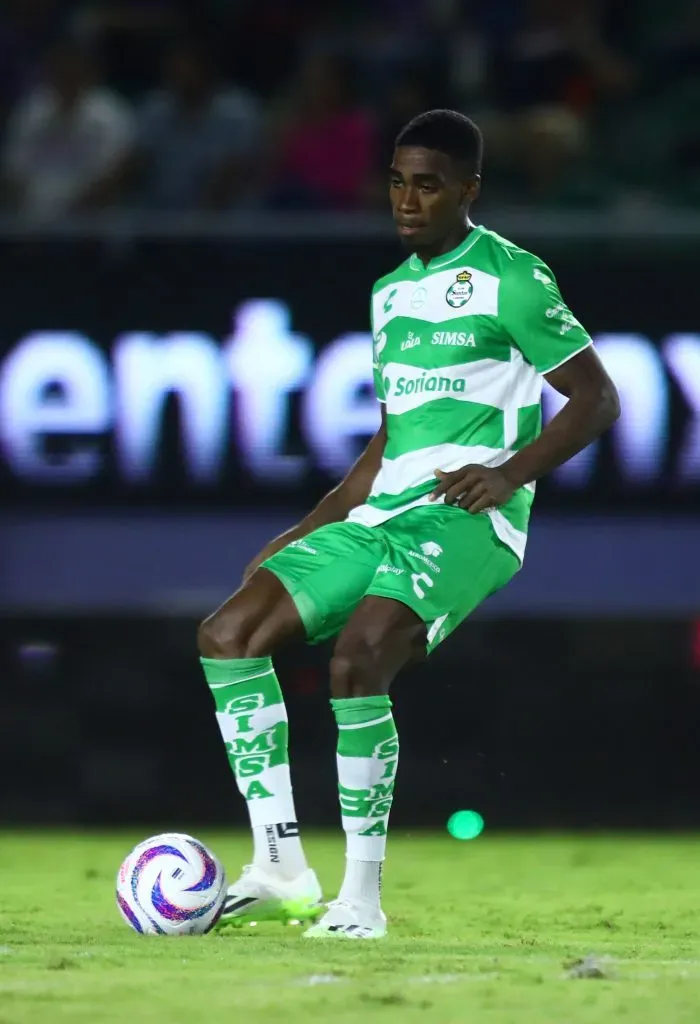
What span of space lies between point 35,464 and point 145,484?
1.49ft

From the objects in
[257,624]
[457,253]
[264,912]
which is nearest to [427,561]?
[257,624]

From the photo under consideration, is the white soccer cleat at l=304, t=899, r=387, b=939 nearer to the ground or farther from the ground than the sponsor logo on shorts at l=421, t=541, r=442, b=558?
nearer to the ground

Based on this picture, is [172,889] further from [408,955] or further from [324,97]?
[324,97]

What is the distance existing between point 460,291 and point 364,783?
4.21ft

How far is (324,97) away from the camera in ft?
31.1

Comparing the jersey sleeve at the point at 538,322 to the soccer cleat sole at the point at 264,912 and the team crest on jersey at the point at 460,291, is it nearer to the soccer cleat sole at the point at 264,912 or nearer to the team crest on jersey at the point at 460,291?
the team crest on jersey at the point at 460,291

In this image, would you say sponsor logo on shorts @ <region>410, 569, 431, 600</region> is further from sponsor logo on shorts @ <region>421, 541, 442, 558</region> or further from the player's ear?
the player's ear

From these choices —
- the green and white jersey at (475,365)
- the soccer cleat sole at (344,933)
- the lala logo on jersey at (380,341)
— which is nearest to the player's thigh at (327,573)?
the green and white jersey at (475,365)

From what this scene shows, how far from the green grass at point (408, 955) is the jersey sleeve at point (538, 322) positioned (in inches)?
56.7

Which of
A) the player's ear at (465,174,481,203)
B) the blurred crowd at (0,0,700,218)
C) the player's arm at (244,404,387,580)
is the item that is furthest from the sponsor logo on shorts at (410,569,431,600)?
the blurred crowd at (0,0,700,218)

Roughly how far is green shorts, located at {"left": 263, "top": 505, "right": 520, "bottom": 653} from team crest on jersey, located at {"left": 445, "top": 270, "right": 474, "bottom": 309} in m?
0.53

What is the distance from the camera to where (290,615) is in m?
4.94

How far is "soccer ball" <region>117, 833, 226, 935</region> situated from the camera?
4738 mm

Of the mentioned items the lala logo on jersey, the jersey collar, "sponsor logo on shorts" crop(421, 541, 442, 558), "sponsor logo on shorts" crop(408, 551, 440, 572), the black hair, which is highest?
the black hair
